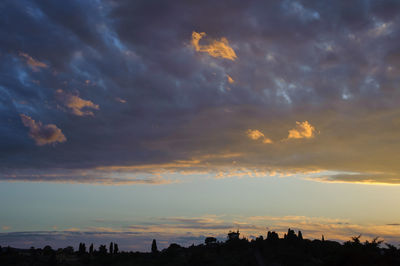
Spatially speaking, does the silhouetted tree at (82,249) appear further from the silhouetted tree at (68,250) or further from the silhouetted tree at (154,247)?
the silhouetted tree at (154,247)

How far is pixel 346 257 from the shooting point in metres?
44.2

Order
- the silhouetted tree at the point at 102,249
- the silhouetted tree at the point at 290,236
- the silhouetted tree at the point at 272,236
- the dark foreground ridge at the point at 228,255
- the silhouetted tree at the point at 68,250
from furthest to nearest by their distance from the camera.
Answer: the silhouetted tree at the point at 68,250 → the silhouetted tree at the point at 102,249 → the silhouetted tree at the point at 272,236 → the silhouetted tree at the point at 290,236 → the dark foreground ridge at the point at 228,255

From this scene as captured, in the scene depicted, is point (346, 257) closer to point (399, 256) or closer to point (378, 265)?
point (378, 265)

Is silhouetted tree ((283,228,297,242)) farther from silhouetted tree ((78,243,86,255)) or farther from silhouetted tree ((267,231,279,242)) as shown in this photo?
silhouetted tree ((78,243,86,255))

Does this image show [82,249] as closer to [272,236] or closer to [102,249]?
[102,249]

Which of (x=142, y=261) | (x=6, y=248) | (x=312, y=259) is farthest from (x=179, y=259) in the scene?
(x=6, y=248)

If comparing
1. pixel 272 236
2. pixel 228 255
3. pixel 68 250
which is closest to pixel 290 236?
pixel 272 236

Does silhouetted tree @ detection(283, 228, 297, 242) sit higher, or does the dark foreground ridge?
silhouetted tree @ detection(283, 228, 297, 242)

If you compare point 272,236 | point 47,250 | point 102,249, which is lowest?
point 47,250

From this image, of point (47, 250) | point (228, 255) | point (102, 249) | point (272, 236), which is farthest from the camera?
point (47, 250)

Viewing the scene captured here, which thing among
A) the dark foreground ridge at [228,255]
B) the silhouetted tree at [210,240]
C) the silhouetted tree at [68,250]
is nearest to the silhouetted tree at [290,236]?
the dark foreground ridge at [228,255]

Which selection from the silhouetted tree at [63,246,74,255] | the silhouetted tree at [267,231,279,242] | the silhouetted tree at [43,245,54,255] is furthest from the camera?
the silhouetted tree at [63,246,74,255]

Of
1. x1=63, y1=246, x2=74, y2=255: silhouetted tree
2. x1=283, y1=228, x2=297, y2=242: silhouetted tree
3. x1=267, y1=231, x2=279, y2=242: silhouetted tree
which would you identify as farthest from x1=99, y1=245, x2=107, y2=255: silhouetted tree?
x1=283, y1=228, x2=297, y2=242: silhouetted tree

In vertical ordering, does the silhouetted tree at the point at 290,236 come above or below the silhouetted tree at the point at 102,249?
above
